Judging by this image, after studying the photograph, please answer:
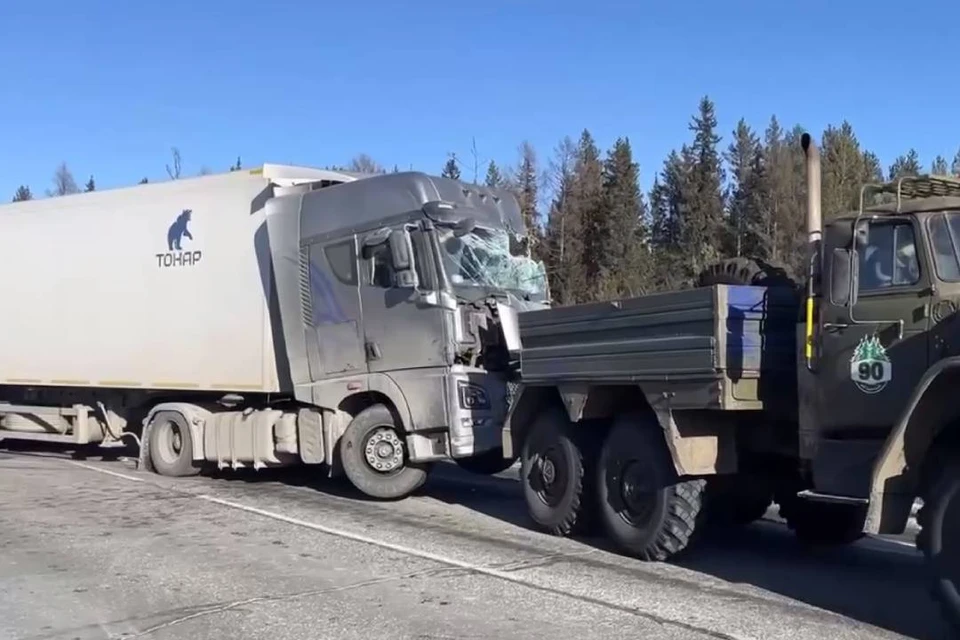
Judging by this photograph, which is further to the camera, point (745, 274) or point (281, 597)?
point (745, 274)

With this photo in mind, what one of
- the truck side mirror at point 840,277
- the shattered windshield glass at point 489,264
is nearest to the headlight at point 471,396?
the shattered windshield glass at point 489,264

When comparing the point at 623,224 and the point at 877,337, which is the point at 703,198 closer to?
the point at 623,224

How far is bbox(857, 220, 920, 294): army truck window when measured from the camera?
24.0 feet

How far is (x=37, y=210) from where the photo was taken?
1647 cm

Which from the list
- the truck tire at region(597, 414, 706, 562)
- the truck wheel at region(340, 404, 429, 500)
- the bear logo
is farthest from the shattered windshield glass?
the bear logo

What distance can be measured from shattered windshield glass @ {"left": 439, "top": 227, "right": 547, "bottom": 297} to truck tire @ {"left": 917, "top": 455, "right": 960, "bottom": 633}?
6.22m

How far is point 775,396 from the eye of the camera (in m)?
8.38

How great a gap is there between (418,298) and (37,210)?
7.64m

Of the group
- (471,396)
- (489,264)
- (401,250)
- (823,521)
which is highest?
(401,250)

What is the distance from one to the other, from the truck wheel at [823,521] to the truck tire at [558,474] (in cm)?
180

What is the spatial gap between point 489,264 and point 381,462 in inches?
98.9

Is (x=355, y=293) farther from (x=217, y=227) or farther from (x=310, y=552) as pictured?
(x=310, y=552)

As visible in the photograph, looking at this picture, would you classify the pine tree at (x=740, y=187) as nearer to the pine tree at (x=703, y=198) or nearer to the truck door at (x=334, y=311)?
the pine tree at (x=703, y=198)

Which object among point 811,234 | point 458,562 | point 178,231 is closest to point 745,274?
point 811,234
